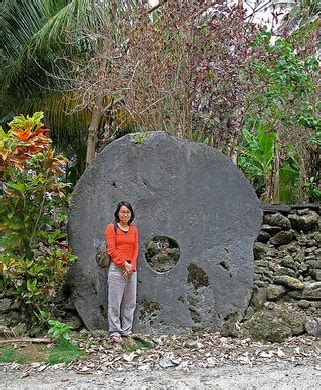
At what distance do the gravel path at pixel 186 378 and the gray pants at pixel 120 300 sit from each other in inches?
23.4

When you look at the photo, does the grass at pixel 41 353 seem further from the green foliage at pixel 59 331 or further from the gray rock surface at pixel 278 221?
the gray rock surface at pixel 278 221

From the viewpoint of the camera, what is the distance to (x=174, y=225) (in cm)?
471

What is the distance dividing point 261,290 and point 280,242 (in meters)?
1.38

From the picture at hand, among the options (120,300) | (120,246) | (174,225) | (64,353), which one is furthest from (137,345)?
(174,225)

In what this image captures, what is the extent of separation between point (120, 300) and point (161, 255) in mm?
1148

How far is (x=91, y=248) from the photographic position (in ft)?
15.2

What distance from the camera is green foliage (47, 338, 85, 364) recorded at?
3.95 meters

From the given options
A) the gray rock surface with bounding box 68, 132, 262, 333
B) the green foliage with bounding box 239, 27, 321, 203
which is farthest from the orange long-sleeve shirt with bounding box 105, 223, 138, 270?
the green foliage with bounding box 239, 27, 321, 203

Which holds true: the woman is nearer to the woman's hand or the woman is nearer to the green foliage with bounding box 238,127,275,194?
the woman's hand

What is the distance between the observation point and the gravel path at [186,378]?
139 inches

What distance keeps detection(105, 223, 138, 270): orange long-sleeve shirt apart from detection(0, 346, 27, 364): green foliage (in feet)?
3.40

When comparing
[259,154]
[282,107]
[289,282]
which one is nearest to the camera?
[289,282]

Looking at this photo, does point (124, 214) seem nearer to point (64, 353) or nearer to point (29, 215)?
point (29, 215)

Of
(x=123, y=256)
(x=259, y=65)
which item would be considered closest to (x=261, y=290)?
(x=123, y=256)
